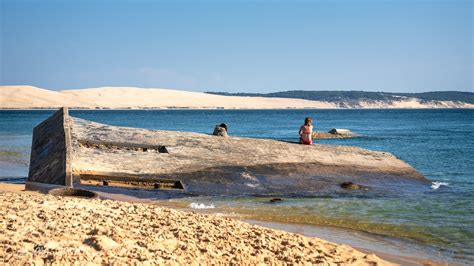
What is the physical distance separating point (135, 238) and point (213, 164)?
8050 millimetres

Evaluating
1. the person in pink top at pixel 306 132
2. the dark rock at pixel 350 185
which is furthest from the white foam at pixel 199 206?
the person in pink top at pixel 306 132

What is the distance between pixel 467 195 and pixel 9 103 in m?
151

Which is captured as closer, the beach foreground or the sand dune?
the beach foreground

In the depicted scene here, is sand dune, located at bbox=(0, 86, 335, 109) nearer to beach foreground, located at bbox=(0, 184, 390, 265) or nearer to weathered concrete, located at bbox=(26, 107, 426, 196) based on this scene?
weathered concrete, located at bbox=(26, 107, 426, 196)

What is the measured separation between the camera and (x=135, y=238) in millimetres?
6527

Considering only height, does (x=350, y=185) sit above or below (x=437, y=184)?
above

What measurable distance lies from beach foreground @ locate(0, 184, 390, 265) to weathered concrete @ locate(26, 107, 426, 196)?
4498 millimetres

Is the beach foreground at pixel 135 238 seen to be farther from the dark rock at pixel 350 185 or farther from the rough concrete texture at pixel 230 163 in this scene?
the dark rock at pixel 350 185

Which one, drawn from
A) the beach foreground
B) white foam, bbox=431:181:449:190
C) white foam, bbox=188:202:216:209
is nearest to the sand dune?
white foam, bbox=431:181:449:190

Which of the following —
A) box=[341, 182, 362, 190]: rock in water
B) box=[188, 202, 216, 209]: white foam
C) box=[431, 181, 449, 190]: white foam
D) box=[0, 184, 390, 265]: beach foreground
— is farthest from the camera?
box=[431, 181, 449, 190]: white foam

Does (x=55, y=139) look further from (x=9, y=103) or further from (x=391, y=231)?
(x=9, y=103)

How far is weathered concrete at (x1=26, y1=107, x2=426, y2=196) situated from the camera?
517 inches

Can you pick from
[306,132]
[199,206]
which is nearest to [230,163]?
[199,206]

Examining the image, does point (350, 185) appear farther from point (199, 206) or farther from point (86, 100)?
point (86, 100)
